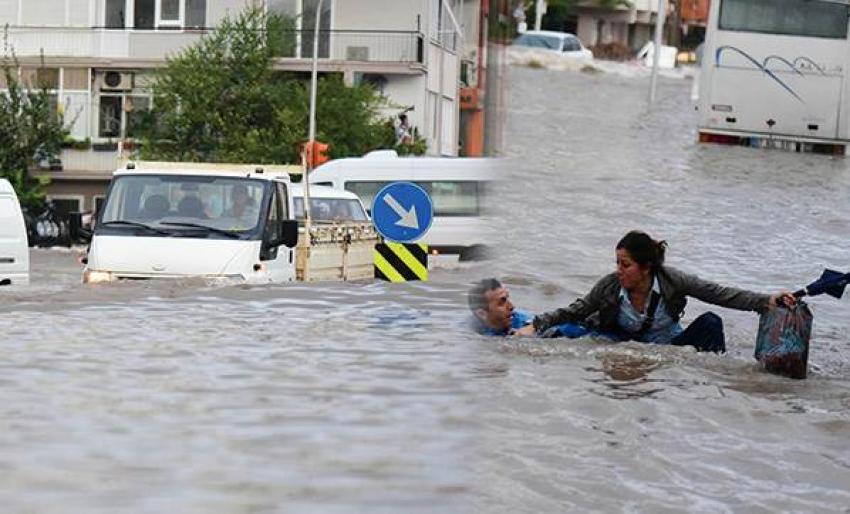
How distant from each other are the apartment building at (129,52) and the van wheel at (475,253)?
2424cm

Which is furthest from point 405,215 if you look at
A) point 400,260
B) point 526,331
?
point 526,331

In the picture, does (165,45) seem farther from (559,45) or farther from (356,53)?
(559,45)

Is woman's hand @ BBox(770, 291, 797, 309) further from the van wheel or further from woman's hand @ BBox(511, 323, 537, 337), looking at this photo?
the van wheel

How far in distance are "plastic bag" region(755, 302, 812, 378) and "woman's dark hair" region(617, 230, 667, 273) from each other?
86cm

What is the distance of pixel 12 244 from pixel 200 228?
617 centimetres

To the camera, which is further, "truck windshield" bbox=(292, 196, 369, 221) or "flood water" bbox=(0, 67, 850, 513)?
"truck windshield" bbox=(292, 196, 369, 221)

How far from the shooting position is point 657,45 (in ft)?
162

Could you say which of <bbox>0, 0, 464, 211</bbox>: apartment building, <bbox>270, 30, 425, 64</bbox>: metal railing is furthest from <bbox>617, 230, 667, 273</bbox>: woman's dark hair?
<bbox>270, 30, 425, 64</bbox>: metal railing

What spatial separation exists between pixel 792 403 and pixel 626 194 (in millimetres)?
19922

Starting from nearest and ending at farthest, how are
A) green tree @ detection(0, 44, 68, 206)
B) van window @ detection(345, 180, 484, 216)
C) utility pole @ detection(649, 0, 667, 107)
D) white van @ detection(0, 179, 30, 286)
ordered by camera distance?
white van @ detection(0, 179, 30, 286) < van window @ detection(345, 180, 484, 216) < utility pole @ detection(649, 0, 667, 107) < green tree @ detection(0, 44, 68, 206)

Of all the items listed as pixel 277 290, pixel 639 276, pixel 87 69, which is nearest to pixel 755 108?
pixel 87 69

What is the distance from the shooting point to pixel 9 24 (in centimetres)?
5250

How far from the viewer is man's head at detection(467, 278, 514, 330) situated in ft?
37.5

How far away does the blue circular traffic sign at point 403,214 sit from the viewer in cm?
1792
